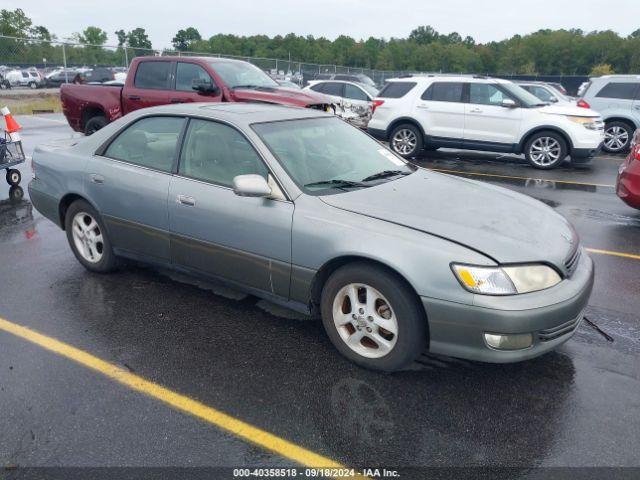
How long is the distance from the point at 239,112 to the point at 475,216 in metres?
1.97

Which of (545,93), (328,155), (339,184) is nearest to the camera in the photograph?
(339,184)

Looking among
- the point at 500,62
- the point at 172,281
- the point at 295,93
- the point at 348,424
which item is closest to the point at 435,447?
the point at 348,424

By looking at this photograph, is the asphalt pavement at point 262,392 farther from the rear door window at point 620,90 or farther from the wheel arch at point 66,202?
the rear door window at point 620,90

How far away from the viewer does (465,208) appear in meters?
3.58

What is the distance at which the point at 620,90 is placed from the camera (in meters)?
13.4

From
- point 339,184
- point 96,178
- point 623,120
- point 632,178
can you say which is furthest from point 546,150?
point 96,178

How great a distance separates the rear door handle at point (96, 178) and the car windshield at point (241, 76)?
5.43 m

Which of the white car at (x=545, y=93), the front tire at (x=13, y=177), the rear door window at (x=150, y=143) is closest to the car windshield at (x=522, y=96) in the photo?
the white car at (x=545, y=93)

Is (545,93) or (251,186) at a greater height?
(545,93)

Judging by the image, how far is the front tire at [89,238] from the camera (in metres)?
4.70

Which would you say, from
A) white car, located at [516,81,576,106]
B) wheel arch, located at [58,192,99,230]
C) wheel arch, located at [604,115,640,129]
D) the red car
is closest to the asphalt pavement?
wheel arch, located at [58,192,99,230]

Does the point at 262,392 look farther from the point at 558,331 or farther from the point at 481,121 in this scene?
the point at 481,121

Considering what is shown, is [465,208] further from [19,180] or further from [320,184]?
[19,180]

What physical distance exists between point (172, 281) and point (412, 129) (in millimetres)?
8380
